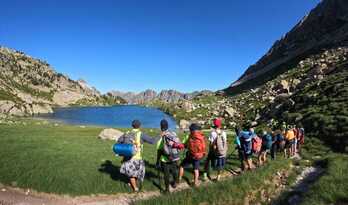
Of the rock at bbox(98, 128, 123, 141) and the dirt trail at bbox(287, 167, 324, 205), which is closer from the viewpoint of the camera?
the dirt trail at bbox(287, 167, 324, 205)

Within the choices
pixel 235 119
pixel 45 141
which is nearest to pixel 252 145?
pixel 45 141

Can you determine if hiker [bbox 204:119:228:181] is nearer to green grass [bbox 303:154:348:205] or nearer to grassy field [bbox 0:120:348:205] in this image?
grassy field [bbox 0:120:348:205]

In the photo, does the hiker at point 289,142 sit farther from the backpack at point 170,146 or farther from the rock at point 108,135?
the backpack at point 170,146

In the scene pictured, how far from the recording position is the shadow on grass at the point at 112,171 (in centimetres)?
2019

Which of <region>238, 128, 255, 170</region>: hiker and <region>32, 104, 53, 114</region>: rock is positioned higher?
<region>32, 104, 53, 114</region>: rock

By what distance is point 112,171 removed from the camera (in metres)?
21.2

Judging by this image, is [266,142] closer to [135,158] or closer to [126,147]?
[135,158]

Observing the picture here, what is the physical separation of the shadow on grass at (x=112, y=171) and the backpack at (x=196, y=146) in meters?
4.48

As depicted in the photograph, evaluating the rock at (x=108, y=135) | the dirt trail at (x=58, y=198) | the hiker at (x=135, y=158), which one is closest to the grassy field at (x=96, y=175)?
the dirt trail at (x=58, y=198)

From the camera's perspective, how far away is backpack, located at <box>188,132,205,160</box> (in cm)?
1808

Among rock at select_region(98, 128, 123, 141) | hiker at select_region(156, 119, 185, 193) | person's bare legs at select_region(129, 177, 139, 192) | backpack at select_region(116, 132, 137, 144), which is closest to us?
hiker at select_region(156, 119, 185, 193)

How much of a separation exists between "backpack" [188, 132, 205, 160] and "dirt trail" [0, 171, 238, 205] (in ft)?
5.25

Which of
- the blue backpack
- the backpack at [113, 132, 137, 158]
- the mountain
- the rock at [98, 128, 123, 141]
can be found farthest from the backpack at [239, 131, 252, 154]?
the mountain

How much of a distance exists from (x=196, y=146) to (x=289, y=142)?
18.5m
